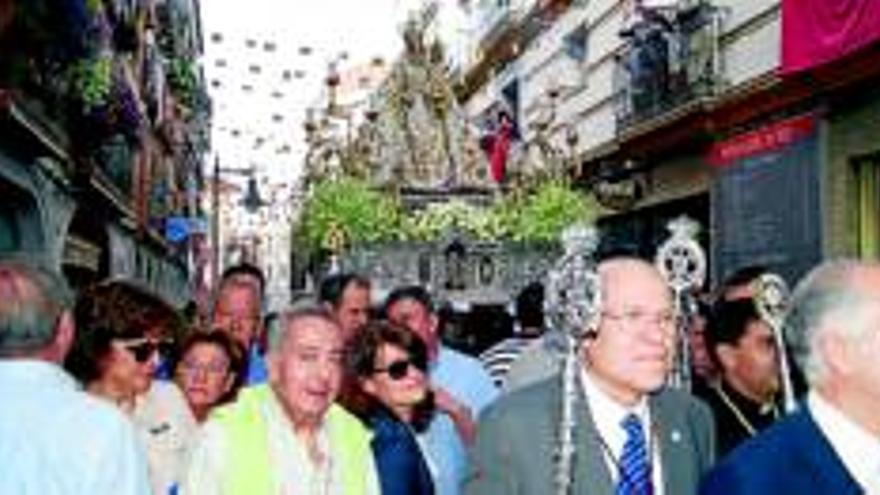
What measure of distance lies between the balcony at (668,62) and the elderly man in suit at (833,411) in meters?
19.3

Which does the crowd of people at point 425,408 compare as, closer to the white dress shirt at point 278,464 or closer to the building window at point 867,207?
the white dress shirt at point 278,464

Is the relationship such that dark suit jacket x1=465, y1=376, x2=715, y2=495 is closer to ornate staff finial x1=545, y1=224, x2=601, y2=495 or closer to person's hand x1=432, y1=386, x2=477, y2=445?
ornate staff finial x1=545, y1=224, x2=601, y2=495

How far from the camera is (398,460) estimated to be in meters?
5.52

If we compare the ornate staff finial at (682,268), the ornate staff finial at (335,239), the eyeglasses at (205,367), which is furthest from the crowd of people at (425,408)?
the ornate staff finial at (335,239)

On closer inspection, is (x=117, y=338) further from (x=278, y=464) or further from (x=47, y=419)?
(x=47, y=419)

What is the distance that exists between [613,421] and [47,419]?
1.52 metres

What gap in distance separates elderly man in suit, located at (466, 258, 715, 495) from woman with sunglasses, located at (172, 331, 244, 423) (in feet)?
9.13

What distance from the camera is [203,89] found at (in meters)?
68.6

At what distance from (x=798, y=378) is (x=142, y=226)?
1223 inches

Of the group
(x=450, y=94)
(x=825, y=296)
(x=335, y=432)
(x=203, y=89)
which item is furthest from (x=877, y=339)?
(x=203, y=89)

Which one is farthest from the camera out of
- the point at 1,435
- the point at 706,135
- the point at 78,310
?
the point at 706,135

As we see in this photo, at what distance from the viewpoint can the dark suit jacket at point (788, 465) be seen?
3668mm

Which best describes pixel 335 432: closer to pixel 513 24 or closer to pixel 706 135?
pixel 706 135

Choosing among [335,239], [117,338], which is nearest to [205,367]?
[117,338]
